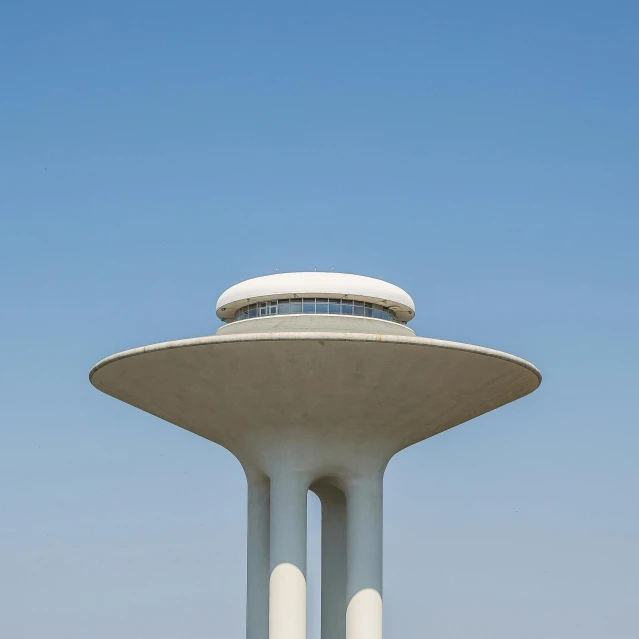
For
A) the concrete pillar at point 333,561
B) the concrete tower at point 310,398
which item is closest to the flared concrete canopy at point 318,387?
the concrete tower at point 310,398

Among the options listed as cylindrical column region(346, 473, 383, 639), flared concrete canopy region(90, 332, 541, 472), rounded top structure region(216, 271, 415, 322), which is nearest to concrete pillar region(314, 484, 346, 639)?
cylindrical column region(346, 473, 383, 639)

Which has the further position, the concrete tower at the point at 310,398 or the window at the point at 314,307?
the window at the point at 314,307

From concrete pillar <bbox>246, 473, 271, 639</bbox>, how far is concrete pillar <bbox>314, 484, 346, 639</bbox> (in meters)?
1.92

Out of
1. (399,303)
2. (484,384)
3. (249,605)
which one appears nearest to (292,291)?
(399,303)

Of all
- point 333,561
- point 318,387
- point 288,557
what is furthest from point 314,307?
point 333,561

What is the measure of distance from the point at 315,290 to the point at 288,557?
5904mm

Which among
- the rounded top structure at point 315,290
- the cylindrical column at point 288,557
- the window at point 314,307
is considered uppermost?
the rounded top structure at point 315,290

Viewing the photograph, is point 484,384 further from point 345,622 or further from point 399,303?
point 345,622

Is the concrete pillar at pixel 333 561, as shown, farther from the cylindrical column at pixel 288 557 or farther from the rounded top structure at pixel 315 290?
the rounded top structure at pixel 315 290

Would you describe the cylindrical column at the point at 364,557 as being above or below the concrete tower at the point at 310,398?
below

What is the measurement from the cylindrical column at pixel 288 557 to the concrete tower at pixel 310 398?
0.09ft

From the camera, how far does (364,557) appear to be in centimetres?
3117

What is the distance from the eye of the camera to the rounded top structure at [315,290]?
31.5 metres

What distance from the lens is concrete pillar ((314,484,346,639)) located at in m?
33.1
